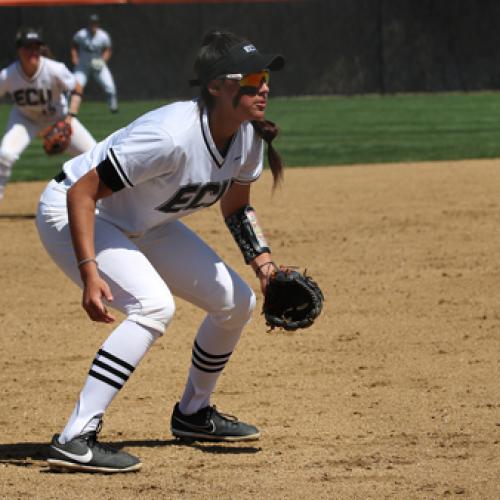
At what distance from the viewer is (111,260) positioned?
4.52 meters

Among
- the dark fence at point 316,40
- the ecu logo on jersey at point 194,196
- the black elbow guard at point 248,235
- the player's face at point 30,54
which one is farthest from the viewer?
the dark fence at point 316,40

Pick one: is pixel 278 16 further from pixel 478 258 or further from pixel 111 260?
pixel 111 260

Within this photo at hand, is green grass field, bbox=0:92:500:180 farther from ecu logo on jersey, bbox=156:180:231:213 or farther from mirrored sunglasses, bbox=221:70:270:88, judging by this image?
mirrored sunglasses, bbox=221:70:270:88

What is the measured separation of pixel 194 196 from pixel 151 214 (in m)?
0.18

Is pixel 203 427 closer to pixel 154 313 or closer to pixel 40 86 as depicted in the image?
pixel 154 313

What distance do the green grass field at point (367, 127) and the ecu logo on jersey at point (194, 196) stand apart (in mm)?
9453

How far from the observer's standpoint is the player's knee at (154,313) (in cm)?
446

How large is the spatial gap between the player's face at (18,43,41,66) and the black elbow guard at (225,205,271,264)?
573 cm

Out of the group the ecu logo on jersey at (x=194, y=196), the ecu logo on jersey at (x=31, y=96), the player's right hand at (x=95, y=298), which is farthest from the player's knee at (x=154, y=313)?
the ecu logo on jersey at (x=31, y=96)

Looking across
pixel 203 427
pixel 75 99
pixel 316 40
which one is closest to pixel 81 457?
pixel 203 427

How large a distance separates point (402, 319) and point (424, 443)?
2.35m

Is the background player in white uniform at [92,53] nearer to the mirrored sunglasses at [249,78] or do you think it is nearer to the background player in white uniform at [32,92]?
the background player in white uniform at [32,92]

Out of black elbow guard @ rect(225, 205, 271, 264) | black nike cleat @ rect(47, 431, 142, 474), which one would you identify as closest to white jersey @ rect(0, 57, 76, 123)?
black elbow guard @ rect(225, 205, 271, 264)

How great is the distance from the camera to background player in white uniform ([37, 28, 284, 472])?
4363 millimetres
